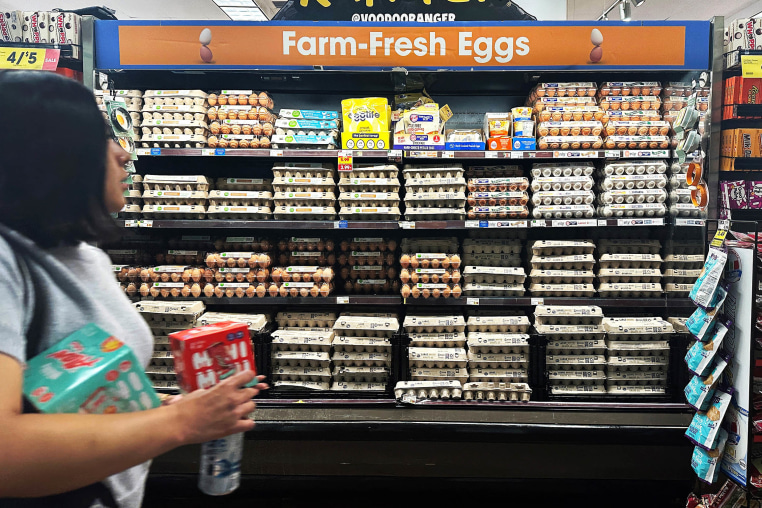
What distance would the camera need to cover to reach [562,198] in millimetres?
3221

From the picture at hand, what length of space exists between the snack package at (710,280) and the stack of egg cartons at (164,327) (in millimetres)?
3028

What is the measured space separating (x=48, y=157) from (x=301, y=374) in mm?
2715

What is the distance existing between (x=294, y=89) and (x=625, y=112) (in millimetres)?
2423

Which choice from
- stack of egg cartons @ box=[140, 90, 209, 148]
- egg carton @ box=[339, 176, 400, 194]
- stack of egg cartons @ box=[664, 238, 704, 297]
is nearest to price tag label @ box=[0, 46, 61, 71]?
stack of egg cartons @ box=[140, 90, 209, 148]

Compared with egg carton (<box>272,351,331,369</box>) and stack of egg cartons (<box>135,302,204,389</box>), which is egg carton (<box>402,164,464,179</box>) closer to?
egg carton (<box>272,351,331,369</box>)

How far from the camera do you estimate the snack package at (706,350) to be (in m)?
2.23

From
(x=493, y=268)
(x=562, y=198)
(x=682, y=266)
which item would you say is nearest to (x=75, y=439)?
(x=493, y=268)

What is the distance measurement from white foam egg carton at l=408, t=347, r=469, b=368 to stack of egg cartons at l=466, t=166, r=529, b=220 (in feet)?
3.15

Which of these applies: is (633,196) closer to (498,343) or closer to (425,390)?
(498,343)

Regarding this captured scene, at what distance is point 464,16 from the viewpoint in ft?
11.5

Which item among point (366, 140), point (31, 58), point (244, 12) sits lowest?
point (366, 140)

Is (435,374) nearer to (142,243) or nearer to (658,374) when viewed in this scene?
(658,374)

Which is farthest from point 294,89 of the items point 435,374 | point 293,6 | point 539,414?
point 539,414

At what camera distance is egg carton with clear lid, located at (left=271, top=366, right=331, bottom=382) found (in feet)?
10.7
